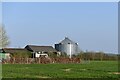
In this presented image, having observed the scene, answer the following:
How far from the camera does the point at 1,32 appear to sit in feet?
160

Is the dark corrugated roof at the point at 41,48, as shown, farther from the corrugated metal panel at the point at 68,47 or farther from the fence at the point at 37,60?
the fence at the point at 37,60

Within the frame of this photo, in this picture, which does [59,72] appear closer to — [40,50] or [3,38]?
[3,38]

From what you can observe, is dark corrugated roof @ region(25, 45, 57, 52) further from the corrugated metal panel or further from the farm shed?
the corrugated metal panel

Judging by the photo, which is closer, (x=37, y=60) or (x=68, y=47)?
(x=37, y=60)

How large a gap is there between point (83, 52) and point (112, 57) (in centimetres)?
696

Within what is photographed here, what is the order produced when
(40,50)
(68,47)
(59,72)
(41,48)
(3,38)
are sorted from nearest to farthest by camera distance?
(59,72) < (3,38) < (40,50) < (41,48) < (68,47)

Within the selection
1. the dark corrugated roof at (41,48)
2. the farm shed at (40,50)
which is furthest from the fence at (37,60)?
the dark corrugated roof at (41,48)

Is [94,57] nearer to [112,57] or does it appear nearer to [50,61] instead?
[112,57]

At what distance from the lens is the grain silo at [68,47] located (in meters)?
82.1

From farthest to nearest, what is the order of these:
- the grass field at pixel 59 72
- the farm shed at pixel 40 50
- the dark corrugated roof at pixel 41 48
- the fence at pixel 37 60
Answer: the dark corrugated roof at pixel 41 48 → the farm shed at pixel 40 50 → the fence at pixel 37 60 → the grass field at pixel 59 72

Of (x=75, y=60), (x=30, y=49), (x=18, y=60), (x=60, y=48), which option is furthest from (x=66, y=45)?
(x=18, y=60)

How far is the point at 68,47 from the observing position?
84.1 meters

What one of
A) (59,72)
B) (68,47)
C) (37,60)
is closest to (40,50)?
(68,47)

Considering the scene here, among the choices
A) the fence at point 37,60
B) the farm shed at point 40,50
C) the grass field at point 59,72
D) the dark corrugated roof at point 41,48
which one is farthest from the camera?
the dark corrugated roof at point 41,48
